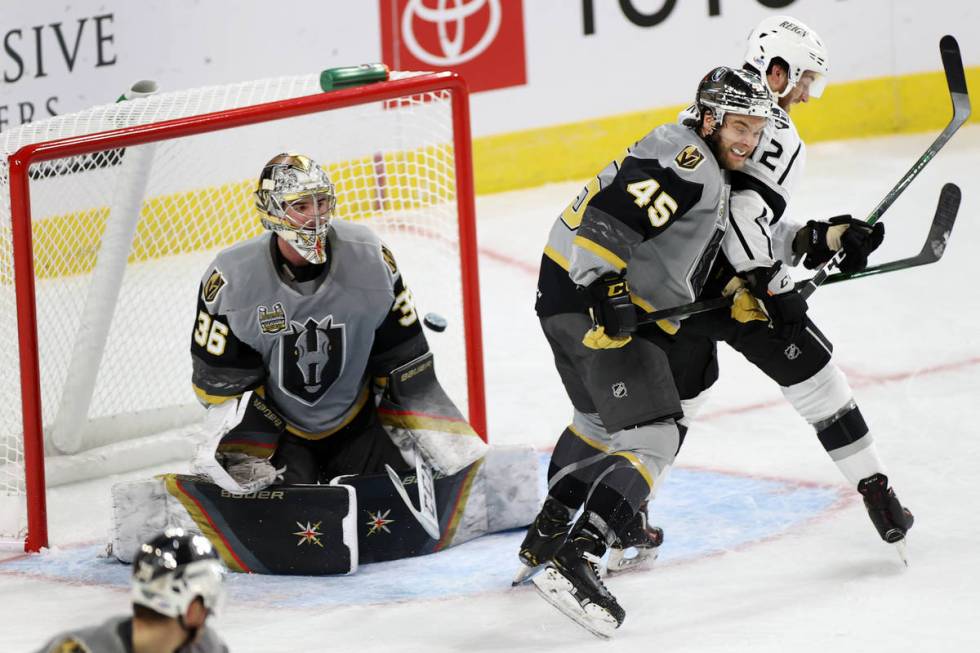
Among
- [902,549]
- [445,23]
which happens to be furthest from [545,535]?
[445,23]

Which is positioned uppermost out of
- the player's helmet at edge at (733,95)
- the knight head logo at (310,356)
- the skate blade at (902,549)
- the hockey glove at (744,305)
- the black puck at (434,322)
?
the player's helmet at edge at (733,95)

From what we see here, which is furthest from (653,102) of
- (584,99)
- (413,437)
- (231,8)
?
(413,437)

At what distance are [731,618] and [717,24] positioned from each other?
3763mm

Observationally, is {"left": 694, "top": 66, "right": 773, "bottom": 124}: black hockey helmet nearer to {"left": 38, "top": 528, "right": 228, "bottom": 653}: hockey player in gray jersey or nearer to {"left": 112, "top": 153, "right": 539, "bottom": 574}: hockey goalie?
{"left": 112, "top": 153, "right": 539, "bottom": 574}: hockey goalie

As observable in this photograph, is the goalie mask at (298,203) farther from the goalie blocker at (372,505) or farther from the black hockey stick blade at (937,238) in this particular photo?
the black hockey stick blade at (937,238)

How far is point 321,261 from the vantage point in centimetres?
341

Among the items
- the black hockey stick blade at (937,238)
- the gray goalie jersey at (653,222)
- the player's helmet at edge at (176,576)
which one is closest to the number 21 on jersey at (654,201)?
the gray goalie jersey at (653,222)

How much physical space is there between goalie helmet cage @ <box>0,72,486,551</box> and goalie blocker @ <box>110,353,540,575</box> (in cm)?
34

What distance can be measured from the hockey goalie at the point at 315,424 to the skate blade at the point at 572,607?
0.60 m

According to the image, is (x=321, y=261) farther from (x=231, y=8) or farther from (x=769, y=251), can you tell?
(x=231, y=8)

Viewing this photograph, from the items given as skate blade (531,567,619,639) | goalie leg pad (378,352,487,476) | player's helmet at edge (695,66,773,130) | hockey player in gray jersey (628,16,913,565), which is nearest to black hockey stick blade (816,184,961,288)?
hockey player in gray jersey (628,16,913,565)

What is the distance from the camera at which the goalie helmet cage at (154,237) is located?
3777 mm

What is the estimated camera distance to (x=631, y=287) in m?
3.20

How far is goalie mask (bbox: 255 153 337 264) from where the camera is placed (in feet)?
10.9
